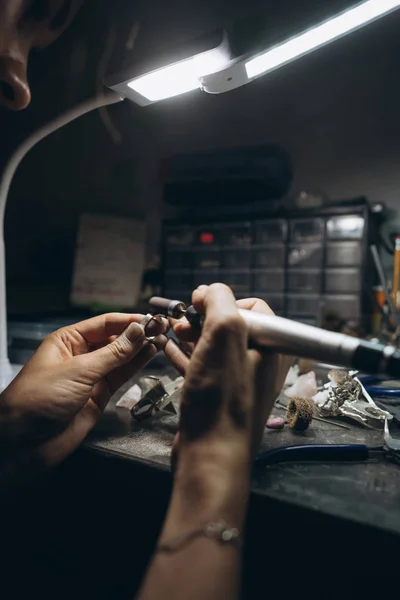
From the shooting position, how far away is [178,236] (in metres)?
2.44

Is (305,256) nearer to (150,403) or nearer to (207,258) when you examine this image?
(207,258)

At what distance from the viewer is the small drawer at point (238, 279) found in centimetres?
227

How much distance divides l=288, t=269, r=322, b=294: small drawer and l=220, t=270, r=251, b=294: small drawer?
0.25 m

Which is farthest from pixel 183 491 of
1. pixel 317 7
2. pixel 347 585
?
pixel 317 7

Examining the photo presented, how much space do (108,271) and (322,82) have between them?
1.88 m

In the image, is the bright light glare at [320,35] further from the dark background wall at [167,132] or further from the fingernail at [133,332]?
the dark background wall at [167,132]

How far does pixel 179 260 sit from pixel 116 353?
1.78m

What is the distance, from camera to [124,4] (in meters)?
1.57

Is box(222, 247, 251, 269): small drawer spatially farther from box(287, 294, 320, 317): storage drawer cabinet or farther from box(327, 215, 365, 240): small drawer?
box(327, 215, 365, 240): small drawer

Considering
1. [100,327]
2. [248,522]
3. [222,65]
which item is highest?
[222,65]

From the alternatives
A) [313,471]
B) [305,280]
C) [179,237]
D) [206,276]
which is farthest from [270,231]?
[313,471]

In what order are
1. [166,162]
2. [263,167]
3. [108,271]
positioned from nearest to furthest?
[263,167] < [108,271] < [166,162]

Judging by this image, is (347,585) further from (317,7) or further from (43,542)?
(317,7)

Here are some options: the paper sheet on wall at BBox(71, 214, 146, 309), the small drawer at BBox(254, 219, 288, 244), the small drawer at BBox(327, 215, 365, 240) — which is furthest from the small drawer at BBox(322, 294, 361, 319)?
the paper sheet on wall at BBox(71, 214, 146, 309)
